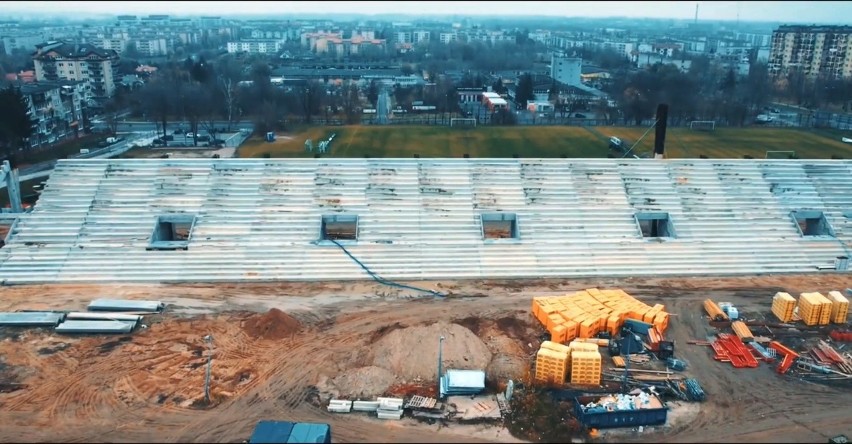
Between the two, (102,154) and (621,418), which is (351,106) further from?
(621,418)

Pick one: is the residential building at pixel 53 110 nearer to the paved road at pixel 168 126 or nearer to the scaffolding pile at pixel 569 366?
the paved road at pixel 168 126

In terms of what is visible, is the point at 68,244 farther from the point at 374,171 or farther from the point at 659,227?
the point at 659,227

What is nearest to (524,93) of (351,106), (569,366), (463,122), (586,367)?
(463,122)

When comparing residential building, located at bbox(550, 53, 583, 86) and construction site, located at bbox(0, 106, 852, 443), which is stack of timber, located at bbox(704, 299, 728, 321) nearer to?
construction site, located at bbox(0, 106, 852, 443)

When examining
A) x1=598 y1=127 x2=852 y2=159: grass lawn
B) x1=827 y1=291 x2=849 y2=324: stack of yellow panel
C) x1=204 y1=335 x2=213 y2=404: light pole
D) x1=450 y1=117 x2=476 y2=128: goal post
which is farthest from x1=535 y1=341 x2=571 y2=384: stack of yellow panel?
x1=450 y1=117 x2=476 y2=128: goal post

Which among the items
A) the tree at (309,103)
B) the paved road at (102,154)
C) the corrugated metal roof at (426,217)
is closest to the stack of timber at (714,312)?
the corrugated metal roof at (426,217)

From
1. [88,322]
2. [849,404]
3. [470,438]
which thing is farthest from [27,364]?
[849,404]
